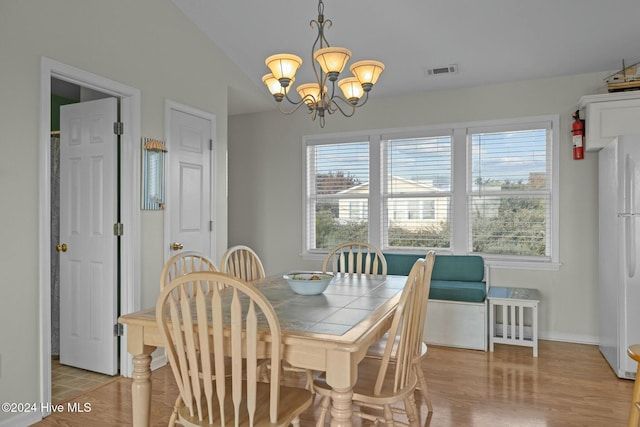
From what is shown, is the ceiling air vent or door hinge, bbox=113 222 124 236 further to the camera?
the ceiling air vent

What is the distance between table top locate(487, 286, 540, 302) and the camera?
3886 millimetres

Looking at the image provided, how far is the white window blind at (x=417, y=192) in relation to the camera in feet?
15.4

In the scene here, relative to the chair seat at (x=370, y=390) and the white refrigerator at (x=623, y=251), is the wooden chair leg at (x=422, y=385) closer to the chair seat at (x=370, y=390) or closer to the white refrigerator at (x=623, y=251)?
the chair seat at (x=370, y=390)

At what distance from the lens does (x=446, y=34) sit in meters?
3.78

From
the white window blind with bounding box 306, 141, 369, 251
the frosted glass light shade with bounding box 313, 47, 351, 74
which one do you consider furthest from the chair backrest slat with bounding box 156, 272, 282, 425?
the white window blind with bounding box 306, 141, 369, 251

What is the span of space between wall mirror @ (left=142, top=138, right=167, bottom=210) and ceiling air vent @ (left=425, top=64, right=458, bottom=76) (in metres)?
2.57

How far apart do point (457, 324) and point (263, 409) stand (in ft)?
8.89

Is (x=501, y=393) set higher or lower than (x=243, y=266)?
lower

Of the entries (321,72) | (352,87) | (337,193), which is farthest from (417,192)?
(321,72)

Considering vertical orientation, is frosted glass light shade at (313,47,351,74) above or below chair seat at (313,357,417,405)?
above

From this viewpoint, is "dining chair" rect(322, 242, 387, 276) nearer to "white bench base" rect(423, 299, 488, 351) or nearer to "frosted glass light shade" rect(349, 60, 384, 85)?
"white bench base" rect(423, 299, 488, 351)

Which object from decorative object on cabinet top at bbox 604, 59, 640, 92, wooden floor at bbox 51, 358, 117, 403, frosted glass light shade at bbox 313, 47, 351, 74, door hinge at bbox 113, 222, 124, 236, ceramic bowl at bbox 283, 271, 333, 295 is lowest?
wooden floor at bbox 51, 358, 117, 403

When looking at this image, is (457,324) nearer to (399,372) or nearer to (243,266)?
(243,266)

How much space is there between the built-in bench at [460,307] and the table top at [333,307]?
1200 millimetres
